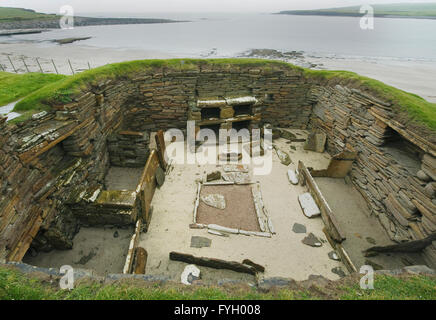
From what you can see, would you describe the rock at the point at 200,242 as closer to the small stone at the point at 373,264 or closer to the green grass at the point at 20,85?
the small stone at the point at 373,264

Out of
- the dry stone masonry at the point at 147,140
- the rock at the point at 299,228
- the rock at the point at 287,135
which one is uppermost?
the dry stone masonry at the point at 147,140

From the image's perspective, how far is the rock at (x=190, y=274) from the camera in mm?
5449

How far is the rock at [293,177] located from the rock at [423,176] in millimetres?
3859

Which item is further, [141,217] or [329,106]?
[329,106]

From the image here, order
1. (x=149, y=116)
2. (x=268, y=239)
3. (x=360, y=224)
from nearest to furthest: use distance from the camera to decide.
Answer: (x=268, y=239)
(x=360, y=224)
(x=149, y=116)

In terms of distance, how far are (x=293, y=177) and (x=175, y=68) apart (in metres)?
8.02

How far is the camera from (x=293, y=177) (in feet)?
30.1

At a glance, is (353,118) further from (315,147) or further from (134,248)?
(134,248)

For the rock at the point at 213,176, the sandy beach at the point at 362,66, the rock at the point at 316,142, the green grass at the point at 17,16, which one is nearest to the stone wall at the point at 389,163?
the rock at the point at 316,142
